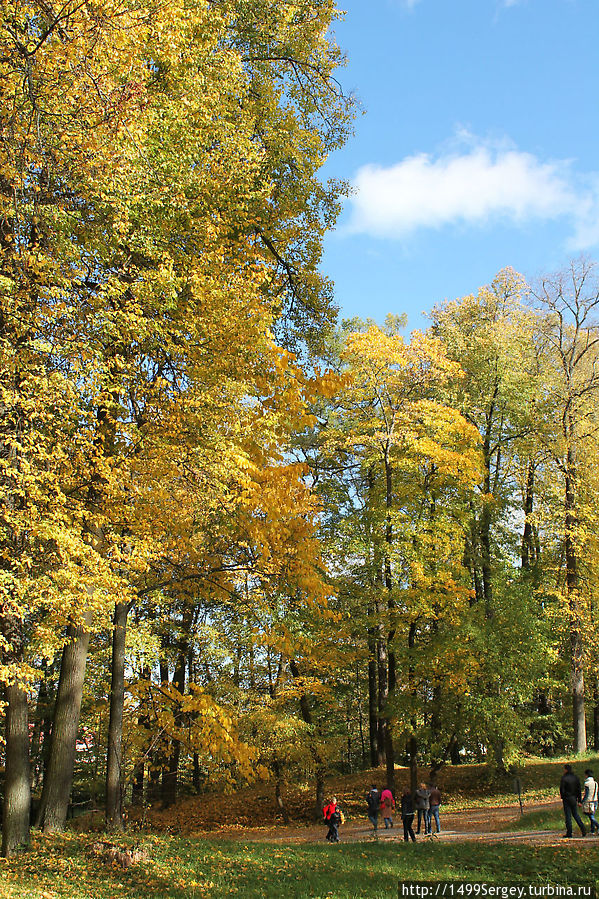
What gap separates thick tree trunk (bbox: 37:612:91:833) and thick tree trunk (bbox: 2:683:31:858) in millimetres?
741

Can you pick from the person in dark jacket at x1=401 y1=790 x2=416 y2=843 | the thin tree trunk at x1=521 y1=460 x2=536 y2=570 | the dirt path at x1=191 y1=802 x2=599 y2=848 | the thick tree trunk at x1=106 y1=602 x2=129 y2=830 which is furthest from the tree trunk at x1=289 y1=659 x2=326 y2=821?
the thin tree trunk at x1=521 y1=460 x2=536 y2=570

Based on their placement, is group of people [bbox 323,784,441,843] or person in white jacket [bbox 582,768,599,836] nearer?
person in white jacket [bbox 582,768,599,836]

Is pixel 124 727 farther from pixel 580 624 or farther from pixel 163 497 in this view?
pixel 580 624

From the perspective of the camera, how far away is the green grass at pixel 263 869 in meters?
7.36

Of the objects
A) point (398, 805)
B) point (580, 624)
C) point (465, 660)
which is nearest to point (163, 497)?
point (465, 660)

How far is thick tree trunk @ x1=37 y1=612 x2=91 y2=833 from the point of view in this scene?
34.1 feet

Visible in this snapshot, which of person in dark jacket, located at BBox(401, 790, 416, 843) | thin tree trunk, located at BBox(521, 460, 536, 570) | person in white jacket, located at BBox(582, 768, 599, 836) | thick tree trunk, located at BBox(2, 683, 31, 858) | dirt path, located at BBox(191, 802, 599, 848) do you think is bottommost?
dirt path, located at BBox(191, 802, 599, 848)

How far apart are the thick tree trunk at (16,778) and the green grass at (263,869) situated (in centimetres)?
36

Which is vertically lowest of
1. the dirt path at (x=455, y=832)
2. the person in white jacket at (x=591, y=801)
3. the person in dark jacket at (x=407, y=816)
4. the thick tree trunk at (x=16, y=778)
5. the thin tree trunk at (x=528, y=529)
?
the dirt path at (x=455, y=832)

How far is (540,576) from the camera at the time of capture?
81.0 ft

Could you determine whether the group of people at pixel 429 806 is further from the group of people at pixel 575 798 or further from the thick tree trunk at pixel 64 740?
the thick tree trunk at pixel 64 740

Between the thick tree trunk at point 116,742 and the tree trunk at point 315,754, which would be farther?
the tree trunk at point 315,754

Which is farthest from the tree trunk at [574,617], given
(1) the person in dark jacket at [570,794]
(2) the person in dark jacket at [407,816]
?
(1) the person in dark jacket at [570,794]

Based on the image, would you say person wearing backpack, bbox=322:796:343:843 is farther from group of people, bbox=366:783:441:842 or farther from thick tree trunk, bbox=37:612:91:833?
thick tree trunk, bbox=37:612:91:833
